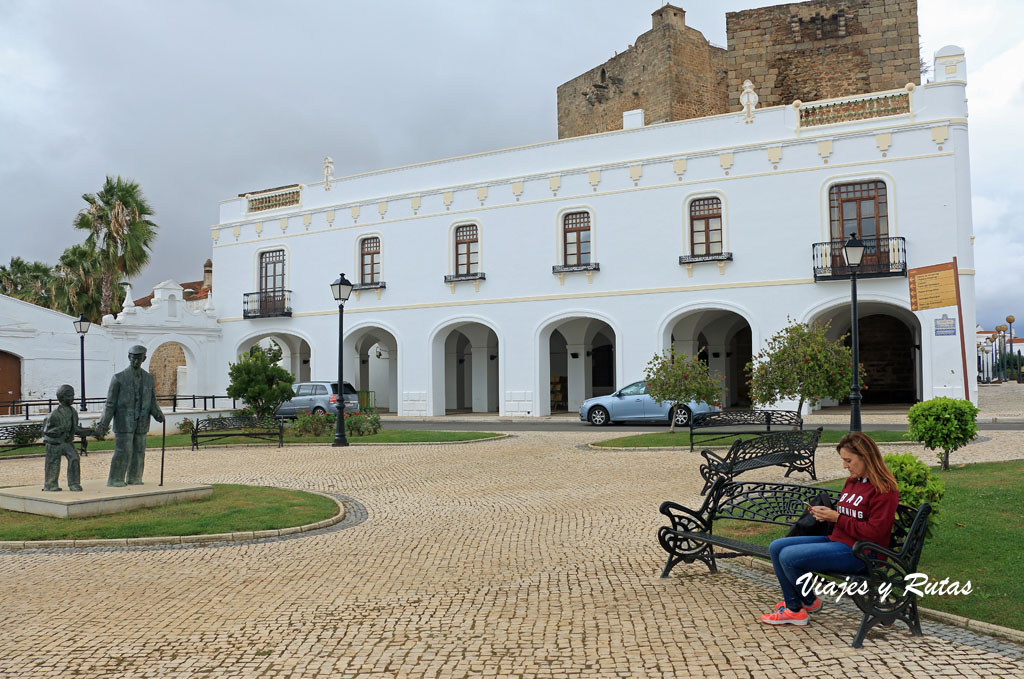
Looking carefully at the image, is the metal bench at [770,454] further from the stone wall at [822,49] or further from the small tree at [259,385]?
the stone wall at [822,49]

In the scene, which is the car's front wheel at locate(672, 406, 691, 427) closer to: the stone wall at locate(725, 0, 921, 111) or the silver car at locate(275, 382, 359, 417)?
the silver car at locate(275, 382, 359, 417)

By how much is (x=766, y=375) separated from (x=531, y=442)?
4.92m

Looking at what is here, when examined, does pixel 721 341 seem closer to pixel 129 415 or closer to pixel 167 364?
pixel 129 415

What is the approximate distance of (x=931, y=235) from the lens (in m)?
21.4

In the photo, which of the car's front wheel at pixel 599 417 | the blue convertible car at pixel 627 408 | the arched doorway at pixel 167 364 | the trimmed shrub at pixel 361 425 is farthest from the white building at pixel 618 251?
the arched doorway at pixel 167 364

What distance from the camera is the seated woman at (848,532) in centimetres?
468

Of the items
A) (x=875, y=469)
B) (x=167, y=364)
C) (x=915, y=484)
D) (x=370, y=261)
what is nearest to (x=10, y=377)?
(x=370, y=261)

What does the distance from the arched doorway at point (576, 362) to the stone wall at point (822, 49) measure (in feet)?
32.1

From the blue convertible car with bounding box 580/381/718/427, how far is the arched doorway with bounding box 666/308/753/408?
292 centimetres

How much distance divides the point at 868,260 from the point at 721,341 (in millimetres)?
6923

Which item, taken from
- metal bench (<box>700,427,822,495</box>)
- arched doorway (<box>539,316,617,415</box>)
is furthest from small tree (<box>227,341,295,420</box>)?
metal bench (<box>700,427,822,495</box>)

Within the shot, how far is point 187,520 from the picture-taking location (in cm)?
830

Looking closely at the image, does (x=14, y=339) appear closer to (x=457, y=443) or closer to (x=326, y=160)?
(x=326, y=160)

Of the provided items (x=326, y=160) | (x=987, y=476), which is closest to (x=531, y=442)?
(x=987, y=476)
